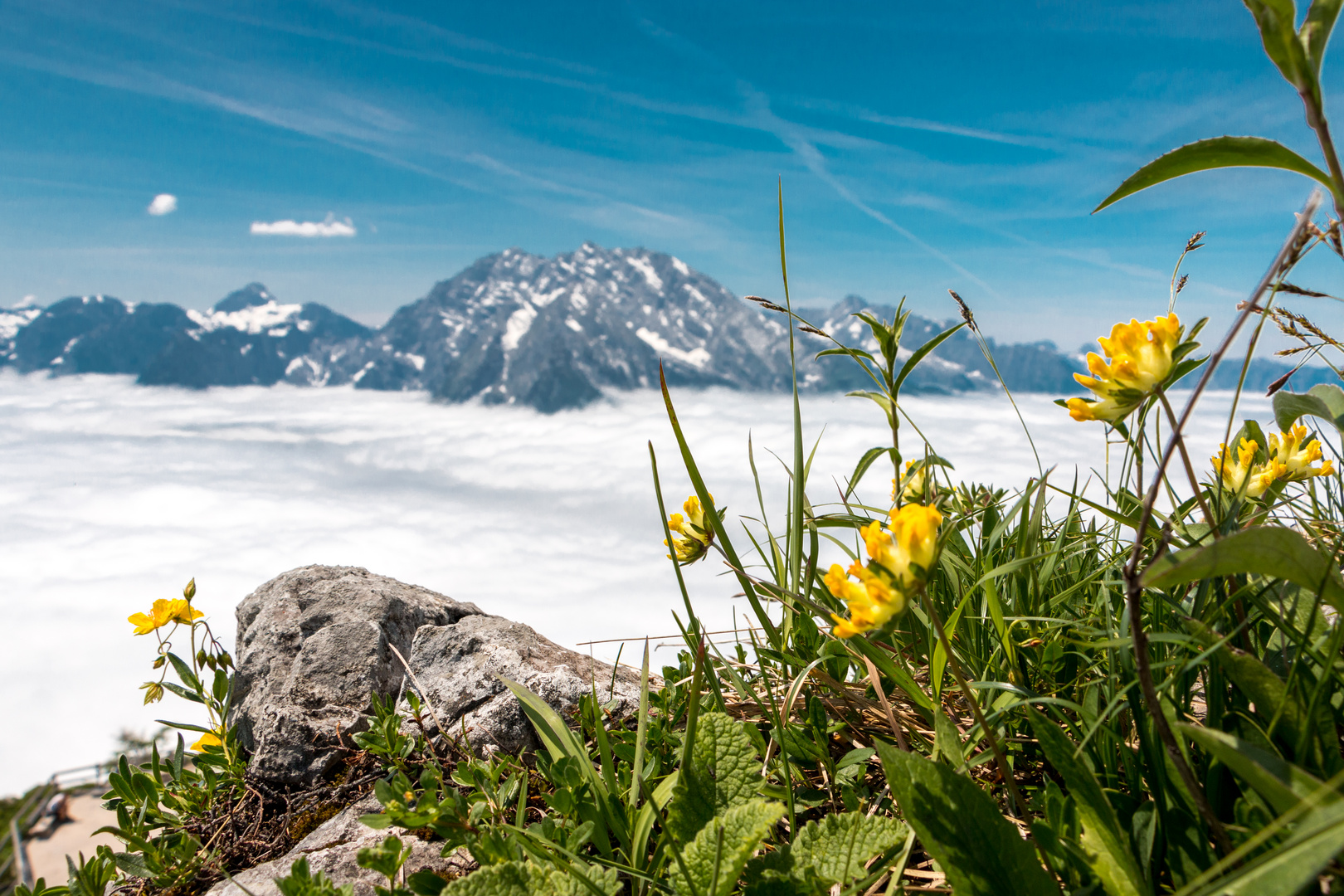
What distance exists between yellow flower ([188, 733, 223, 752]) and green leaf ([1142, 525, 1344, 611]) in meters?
2.88

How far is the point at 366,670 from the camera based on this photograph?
2.62 meters

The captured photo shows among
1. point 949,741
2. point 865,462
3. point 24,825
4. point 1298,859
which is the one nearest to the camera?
point 1298,859

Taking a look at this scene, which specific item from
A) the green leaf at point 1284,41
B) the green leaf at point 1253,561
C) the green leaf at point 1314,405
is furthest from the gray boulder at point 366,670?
the green leaf at point 1284,41

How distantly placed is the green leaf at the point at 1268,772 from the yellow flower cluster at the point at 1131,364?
0.64m

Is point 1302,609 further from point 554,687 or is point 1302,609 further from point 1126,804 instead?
point 554,687

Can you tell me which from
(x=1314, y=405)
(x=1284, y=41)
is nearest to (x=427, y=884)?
(x=1284, y=41)

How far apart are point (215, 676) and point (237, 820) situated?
0.73 metres

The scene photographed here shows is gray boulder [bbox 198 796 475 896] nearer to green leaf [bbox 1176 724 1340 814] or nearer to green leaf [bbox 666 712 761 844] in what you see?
green leaf [bbox 666 712 761 844]

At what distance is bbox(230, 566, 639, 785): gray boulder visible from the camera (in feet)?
7.49

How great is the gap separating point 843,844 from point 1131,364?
1.14m

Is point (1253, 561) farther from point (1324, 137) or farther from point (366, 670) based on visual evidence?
point (366, 670)

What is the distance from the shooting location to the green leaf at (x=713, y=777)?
1.53m

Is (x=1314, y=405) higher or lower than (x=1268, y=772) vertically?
higher

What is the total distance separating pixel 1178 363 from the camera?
1.33 meters
